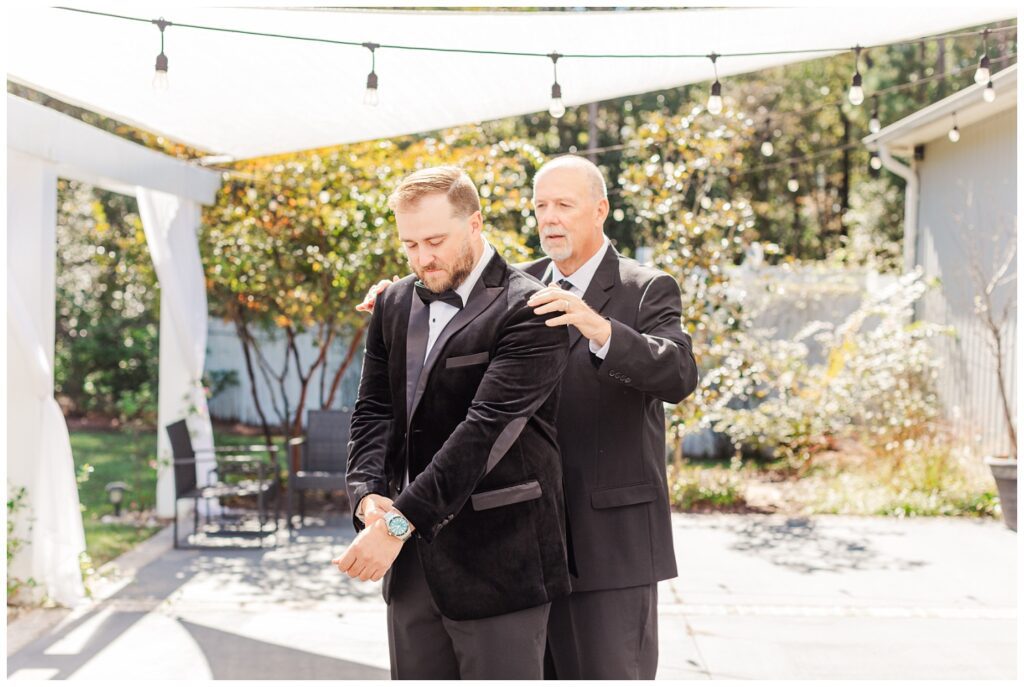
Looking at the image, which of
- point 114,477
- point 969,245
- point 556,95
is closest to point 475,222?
point 556,95

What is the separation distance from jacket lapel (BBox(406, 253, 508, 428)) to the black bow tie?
0.03m

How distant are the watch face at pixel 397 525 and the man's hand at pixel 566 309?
1.58 feet

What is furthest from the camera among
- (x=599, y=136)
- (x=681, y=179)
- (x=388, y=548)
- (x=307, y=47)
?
(x=599, y=136)

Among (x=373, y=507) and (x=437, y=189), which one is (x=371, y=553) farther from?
(x=437, y=189)

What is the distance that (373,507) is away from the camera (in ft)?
6.66

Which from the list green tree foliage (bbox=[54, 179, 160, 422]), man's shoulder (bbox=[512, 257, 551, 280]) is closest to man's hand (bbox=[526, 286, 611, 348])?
man's shoulder (bbox=[512, 257, 551, 280])

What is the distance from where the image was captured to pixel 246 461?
646cm

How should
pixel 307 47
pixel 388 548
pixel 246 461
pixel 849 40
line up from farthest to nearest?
pixel 246 461
pixel 849 40
pixel 307 47
pixel 388 548

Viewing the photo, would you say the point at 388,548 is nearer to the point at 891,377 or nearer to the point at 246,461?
the point at 246,461

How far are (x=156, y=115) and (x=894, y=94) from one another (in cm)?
1399

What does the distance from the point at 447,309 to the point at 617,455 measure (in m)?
0.64

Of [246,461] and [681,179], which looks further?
[681,179]

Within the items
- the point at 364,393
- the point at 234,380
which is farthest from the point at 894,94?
the point at 364,393

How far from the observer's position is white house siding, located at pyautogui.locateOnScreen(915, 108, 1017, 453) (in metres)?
8.06
